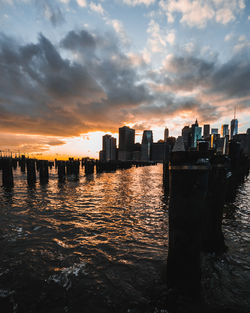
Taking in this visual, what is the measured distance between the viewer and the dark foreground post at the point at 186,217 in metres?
3.18

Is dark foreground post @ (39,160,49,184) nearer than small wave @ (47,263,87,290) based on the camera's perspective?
No

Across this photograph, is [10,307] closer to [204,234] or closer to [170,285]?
[170,285]

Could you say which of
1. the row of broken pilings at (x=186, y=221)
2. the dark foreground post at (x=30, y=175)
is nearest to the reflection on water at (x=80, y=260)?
the row of broken pilings at (x=186, y=221)

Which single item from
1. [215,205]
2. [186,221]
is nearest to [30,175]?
[215,205]

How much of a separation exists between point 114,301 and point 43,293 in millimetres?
1800

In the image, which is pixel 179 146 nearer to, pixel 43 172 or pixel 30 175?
pixel 30 175

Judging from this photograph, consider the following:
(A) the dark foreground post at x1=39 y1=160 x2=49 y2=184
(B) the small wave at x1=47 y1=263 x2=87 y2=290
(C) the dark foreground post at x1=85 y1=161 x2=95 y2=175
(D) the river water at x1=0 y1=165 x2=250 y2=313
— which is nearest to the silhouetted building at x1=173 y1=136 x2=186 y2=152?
(D) the river water at x1=0 y1=165 x2=250 y2=313

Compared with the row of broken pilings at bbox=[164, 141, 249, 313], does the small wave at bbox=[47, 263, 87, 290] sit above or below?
below

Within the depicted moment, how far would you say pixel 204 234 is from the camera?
17.1ft

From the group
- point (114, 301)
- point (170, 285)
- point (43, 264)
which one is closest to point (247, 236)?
point (170, 285)

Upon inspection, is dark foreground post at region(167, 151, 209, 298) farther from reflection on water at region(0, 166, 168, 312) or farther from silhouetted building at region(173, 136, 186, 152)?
reflection on water at region(0, 166, 168, 312)

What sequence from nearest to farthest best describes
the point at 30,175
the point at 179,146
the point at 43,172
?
the point at 179,146 < the point at 30,175 < the point at 43,172

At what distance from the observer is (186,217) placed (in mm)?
3266

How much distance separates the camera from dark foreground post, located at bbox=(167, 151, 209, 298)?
10.4 ft
